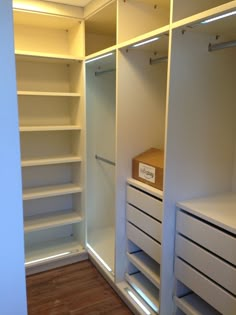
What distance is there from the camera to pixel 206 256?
1580mm

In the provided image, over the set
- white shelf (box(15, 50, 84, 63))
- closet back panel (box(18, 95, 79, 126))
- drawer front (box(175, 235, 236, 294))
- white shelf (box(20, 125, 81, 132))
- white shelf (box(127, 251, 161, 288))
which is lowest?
white shelf (box(127, 251, 161, 288))

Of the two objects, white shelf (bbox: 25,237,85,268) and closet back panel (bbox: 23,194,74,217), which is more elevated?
closet back panel (bbox: 23,194,74,217)

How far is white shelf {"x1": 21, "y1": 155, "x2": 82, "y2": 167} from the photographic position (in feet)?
8.30

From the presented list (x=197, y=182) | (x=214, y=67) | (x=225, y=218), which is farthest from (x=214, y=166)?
(x=214, y=67)

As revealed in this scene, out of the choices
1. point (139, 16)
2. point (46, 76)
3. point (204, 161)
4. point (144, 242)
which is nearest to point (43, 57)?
point (46, 76)

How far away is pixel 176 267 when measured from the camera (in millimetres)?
1817

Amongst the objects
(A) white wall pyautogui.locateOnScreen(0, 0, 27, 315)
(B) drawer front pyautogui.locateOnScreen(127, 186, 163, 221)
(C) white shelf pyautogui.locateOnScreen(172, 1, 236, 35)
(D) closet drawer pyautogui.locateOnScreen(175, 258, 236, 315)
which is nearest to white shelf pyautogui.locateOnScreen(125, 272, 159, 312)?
(D) closet drawer pyautogui.locateOnScreen(175, 258, 236, 315)

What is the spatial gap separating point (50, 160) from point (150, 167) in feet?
3.45

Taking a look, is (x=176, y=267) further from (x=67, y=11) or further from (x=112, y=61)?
(x=67, y=11)

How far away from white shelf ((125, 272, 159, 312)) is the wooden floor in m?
0.16

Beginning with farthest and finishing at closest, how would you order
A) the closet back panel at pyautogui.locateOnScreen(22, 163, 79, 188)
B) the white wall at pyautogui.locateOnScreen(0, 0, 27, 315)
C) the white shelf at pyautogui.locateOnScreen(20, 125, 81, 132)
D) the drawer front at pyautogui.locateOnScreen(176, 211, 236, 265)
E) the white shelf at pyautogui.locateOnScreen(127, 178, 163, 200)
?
1. the closet back panel at pyautogui.locateOnScreen(22, 163, 79, 188)
2. the white shelf at pyautogui.locateOnScreen(20, 125, 81, 132)
3. the white shelf at pyautogui.locateOnScreen(127, 178, 163, 200)
4. the drawer front at pyautogui.locateOnScreen(176, 211, 236, 265)
5. the white wall at pyautogui.locateOnScreen(0, 0, 27, 315)

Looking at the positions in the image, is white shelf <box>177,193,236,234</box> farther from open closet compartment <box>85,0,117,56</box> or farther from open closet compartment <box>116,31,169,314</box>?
open closet compartment <box>85,0,117,56</box>

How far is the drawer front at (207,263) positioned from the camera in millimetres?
1453

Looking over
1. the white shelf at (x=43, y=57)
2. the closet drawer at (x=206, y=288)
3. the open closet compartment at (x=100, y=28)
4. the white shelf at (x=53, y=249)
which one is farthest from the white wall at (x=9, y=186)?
the white shelf at (x=53, y=249)
